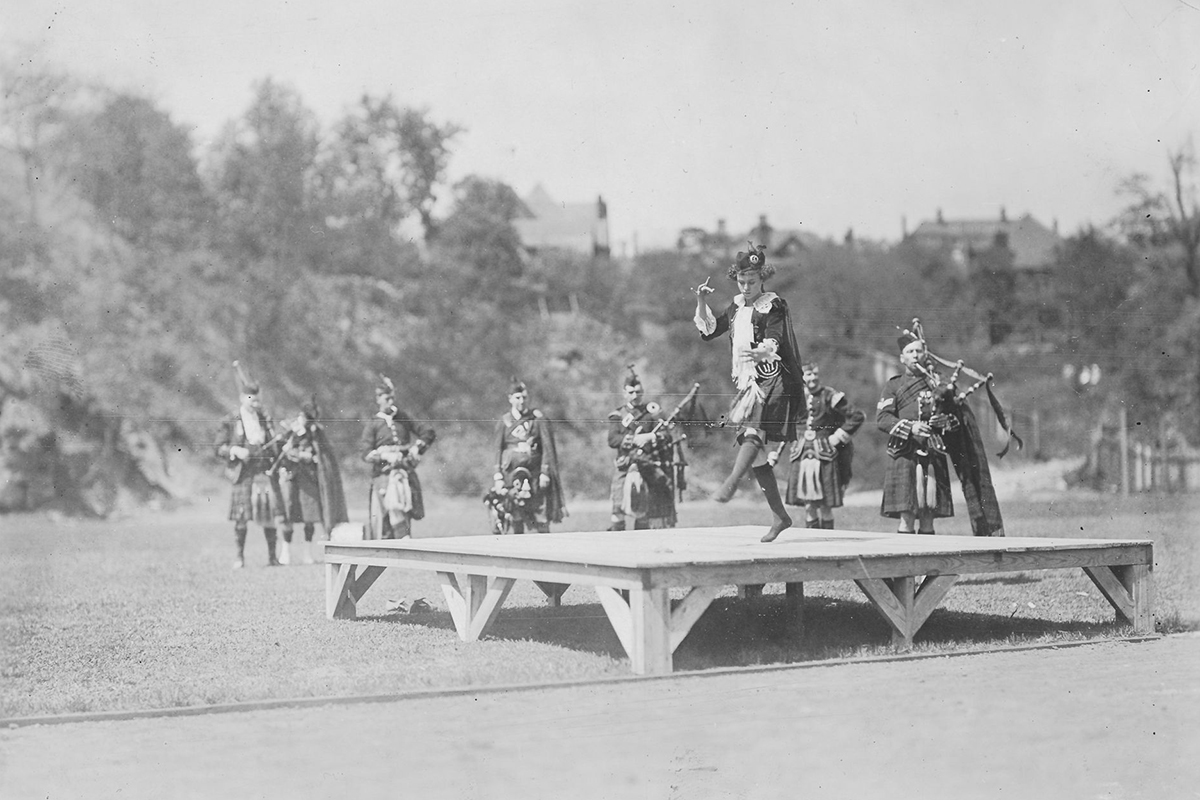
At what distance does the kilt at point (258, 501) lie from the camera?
56.6 ft

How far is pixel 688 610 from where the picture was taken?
26.6 feet

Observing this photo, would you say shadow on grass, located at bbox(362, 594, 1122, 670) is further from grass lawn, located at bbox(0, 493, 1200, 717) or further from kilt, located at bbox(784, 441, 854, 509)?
kilt, located at bbox(784, 441, 854, 509)

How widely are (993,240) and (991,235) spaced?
313 cm

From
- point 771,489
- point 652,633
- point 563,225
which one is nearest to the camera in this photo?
point 652,633

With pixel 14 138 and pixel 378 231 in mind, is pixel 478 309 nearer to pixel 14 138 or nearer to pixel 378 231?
pixel 378 231

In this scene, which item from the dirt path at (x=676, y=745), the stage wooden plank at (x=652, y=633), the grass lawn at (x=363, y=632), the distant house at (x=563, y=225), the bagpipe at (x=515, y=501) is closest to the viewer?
the dirt path at (x=676, y=745)

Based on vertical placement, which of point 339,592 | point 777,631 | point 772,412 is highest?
point 772,412

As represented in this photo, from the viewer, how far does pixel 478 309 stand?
45594 millimetres

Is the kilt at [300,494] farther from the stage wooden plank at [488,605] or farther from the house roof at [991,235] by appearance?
the house roof at [991,235]

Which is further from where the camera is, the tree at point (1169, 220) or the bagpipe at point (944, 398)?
the tree at point (1169, 220)

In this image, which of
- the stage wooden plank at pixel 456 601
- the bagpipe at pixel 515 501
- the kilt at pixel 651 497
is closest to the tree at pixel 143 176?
the bagpipe at pixel 515 501

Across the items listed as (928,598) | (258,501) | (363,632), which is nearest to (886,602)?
(928,598)

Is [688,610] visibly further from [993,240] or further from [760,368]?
[993,240]

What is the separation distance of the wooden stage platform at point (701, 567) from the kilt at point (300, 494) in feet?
20.8
